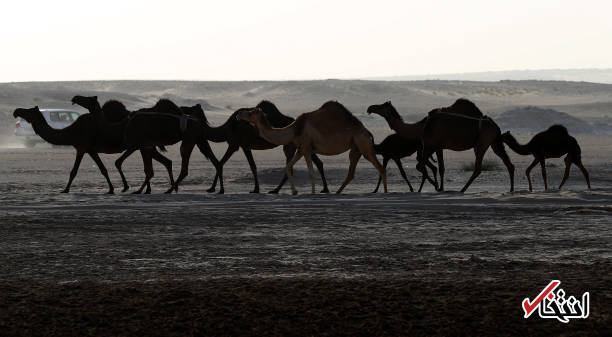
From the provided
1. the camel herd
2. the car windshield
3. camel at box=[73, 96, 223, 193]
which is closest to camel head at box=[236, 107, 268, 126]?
the camel herd

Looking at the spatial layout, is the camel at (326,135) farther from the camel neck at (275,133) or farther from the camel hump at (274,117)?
the camel hump at (274,117)

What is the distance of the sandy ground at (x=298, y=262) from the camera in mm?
7141

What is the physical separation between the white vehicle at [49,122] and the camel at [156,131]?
59.2ft

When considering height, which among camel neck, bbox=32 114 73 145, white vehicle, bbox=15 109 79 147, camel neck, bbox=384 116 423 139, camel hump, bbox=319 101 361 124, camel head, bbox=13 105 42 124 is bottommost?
white vehicle, bbox=15 109 79 147

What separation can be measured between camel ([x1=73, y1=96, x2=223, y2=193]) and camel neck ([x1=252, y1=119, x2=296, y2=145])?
3.44 feet

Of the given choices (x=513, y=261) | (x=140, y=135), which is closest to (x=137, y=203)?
(x=140, y=135)

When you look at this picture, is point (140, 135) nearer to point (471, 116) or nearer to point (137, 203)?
point (137, 203)

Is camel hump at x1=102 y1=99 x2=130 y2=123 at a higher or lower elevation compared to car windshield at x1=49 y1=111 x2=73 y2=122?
higher

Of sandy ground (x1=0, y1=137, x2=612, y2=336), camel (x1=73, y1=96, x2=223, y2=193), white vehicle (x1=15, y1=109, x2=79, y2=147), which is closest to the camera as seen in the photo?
sandy ground (x1=0, y1=137, x2=612, y2=336)

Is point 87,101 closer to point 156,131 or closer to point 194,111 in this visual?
point 156,131

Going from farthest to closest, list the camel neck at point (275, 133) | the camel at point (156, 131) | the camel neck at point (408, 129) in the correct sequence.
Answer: the camel neck at point (408, 129) < the camel at point (156, 131) < the camel neck at point (275, 133)

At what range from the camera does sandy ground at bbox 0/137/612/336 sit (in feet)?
23.4

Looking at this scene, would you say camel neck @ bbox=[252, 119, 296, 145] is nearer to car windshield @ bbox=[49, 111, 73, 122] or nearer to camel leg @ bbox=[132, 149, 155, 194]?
camel leg @ bbox=[132, 149, 155, 194]

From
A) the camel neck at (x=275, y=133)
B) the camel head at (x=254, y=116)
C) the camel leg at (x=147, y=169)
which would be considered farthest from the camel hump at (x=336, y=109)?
the camel leg at (x=147, y=169)
